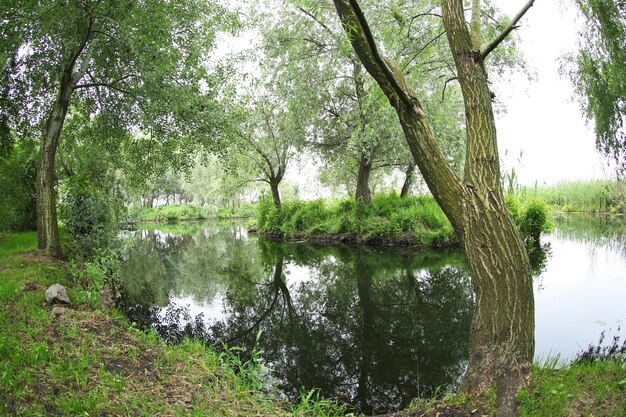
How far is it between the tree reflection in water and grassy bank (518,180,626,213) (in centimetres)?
2074

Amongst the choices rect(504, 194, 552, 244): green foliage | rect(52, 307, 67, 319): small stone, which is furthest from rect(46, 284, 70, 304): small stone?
rect(504, 194, 552, 244): green foliage

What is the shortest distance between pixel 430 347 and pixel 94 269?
21.5 ft

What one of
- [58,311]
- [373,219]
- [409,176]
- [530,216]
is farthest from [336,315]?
[409,176]

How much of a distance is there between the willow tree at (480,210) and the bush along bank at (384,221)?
12.8 meters

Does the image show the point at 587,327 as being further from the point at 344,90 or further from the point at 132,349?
the point at 344,90

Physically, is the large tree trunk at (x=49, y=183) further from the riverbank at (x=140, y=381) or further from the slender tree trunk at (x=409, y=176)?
the slender tree trunk at (x=409, y=176)

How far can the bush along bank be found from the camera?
1562cm

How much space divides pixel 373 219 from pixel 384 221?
671 mm

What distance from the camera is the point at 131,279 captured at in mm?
11617

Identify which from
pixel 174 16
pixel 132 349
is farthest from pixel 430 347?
pixel 174 16

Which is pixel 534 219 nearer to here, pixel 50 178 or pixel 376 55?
pixel 376 55

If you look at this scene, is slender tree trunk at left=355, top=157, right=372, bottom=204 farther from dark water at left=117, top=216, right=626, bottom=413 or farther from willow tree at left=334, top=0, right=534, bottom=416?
willow tree at left=334, top=0, right=534, bottom=416

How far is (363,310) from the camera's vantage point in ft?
25.0

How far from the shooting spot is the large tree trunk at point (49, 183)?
9.34m
